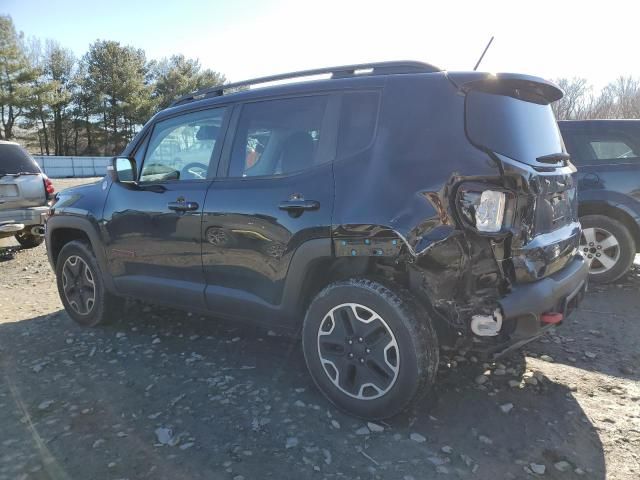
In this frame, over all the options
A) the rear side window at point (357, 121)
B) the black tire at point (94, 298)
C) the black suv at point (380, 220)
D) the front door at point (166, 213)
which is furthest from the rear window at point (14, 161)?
the rear side window at point (357, 121)

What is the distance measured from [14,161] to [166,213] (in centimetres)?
536

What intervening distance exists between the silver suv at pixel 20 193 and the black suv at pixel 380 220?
493 centimetres

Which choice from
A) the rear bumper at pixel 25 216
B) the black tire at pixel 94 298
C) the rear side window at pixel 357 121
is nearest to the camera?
the rear side window at pixel 357 121

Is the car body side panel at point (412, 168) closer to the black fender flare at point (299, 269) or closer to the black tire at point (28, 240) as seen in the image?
the black fender flare at point (299, 269)

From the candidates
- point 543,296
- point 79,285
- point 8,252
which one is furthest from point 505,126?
point 8,252

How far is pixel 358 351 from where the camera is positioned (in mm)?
2775

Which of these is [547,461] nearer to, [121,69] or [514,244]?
[514,244]

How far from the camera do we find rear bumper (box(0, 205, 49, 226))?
720 cm

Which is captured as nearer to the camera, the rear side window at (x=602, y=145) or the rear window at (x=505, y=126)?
the rear window at (x=505, y=126)

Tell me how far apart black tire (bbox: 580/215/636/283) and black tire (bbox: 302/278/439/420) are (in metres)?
3.41

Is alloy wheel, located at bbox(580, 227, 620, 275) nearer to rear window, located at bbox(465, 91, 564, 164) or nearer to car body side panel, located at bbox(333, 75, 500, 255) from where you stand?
rear window, located at bbox(465, 91, 564, 164)

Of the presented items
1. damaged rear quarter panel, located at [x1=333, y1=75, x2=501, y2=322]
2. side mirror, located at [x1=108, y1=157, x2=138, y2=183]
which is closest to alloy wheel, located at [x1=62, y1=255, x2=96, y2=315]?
side mirror, located at [x1=108, y1=157, x2=138, y2=183]

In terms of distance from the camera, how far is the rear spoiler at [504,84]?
261 centimetres

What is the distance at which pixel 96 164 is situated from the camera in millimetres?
36094
